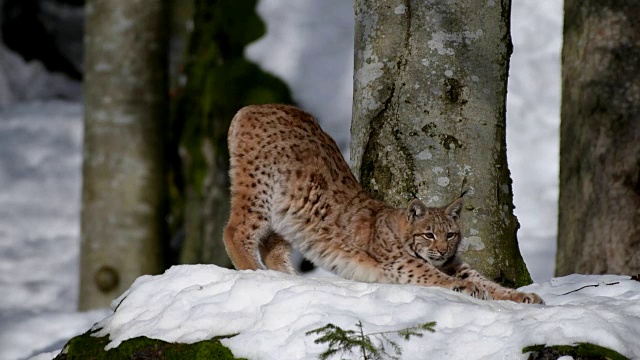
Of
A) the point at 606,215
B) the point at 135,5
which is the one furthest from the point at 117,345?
the point at 135,5

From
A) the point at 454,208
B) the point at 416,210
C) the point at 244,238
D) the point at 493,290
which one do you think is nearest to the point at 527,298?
the point at 493,290

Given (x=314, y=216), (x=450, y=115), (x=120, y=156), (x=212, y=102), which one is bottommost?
(x=314, y=216)

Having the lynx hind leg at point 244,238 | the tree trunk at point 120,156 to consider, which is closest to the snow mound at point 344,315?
the lynx hind leg at point 244,238

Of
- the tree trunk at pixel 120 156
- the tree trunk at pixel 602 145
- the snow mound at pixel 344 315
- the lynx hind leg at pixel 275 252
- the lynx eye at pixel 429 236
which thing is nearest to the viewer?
the snow mound at pixel 344 315

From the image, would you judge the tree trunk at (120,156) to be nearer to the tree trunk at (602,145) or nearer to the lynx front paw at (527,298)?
the tree trunk at (602,145)

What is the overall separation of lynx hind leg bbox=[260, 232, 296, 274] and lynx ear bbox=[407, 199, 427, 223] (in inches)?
37.1

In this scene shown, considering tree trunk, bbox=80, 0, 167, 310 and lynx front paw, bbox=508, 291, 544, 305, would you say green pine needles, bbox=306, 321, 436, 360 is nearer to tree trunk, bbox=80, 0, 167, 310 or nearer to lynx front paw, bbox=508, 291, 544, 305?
lynx front paw, bbox=508, 291, 544, 305

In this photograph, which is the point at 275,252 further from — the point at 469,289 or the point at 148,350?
the point at 148,350

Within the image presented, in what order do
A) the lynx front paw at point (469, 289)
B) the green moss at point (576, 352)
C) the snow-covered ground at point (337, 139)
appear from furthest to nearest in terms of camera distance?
1. the snow-covered ground at point (337, 139)
2. the lynx front paw at point (469, 289)
3. the green moss at point (576, 352)

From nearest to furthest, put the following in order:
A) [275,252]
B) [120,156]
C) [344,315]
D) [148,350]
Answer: [344,315]
[148,350]
[275,252]
[120,156]

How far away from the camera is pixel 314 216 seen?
5223 mm

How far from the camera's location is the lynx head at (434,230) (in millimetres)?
4672

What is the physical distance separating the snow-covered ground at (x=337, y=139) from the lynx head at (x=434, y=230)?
8.57 ft

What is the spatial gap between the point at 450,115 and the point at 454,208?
47 centimetres
